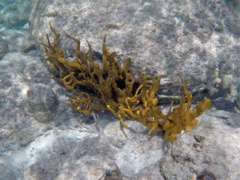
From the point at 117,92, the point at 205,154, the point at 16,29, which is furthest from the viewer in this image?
the point at 16,29

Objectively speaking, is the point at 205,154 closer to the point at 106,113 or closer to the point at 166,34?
the point at 106,113

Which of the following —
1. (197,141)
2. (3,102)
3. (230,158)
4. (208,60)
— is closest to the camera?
(230,158)

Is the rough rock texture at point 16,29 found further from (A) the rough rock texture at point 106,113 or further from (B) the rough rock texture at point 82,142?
(A) the rough rock texture at point 106,113

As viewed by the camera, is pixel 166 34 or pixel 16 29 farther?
pixel 16 29

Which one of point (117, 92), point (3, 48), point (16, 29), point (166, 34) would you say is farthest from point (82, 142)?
point (16, 29)

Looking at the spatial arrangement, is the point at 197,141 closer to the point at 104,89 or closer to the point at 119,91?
the point at 119,91

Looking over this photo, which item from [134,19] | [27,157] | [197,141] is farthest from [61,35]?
[197,141]
